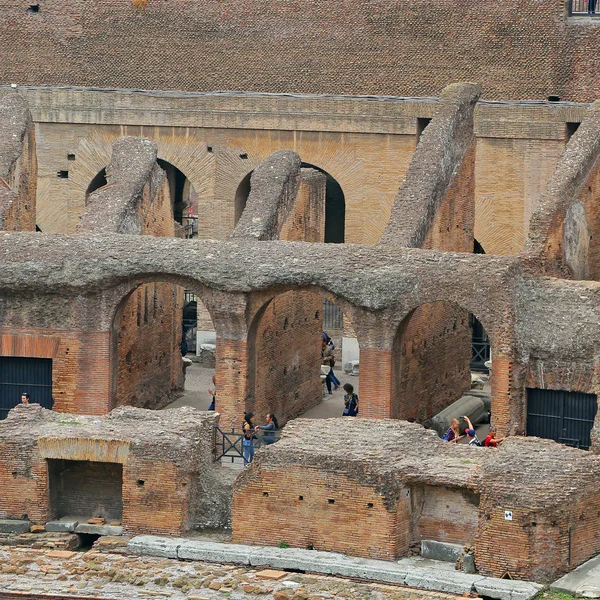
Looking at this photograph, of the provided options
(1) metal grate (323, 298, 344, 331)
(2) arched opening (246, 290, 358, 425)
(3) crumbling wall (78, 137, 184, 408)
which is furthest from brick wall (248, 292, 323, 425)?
(1) metal grate (323, 298, 344, 331)

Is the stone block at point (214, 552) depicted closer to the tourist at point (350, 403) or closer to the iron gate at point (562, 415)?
the iron gate at point (562, 415)

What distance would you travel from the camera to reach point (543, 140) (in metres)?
42.6

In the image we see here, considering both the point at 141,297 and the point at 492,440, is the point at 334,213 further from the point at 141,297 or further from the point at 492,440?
the point at 492,440

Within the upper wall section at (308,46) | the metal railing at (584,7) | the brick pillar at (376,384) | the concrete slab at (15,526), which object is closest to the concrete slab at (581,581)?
the brick pillar at (376,384)

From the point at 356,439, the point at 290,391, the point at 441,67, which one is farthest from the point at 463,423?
the point at 441,67

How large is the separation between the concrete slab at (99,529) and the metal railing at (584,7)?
16.2 m

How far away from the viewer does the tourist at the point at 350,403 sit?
121 feet

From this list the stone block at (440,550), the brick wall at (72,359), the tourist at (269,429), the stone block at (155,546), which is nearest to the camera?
the stone block at (440,550)

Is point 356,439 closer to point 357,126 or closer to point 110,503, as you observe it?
point 110,503

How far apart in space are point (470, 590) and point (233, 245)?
840cm

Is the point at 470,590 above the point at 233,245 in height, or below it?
below

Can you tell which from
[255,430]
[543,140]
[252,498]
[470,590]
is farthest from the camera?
[543,140]

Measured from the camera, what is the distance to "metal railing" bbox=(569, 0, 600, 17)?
1702 inches

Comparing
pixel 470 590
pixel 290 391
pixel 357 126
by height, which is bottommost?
pixel 470 590
